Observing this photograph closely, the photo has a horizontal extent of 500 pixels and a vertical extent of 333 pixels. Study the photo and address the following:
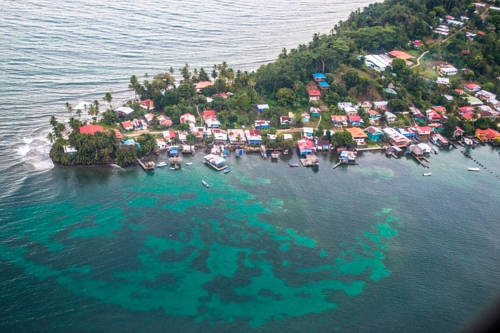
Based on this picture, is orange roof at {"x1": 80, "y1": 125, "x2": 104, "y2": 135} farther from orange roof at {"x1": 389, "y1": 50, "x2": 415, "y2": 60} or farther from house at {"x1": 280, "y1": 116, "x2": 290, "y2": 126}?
orange roof at {"x1": 389, "y1": 50, "x2": 415, "y2": 60}

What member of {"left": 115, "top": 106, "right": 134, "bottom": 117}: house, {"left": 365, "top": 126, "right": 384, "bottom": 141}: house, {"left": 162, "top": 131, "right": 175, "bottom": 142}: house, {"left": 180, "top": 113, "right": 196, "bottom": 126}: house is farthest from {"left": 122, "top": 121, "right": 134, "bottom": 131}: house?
{"left": 365, "top": 126, "right": 384, "bottom": 141}: house

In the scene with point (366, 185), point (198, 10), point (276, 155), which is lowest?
point (366, 185)

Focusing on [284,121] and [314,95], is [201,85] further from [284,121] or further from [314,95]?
[314,95]

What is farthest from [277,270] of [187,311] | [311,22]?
[311,22]

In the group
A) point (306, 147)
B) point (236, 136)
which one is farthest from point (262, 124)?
point (306, 147)

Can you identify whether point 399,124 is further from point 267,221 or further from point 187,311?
point 187,311

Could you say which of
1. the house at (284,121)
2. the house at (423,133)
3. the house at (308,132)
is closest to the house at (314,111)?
the house at (284,121)
